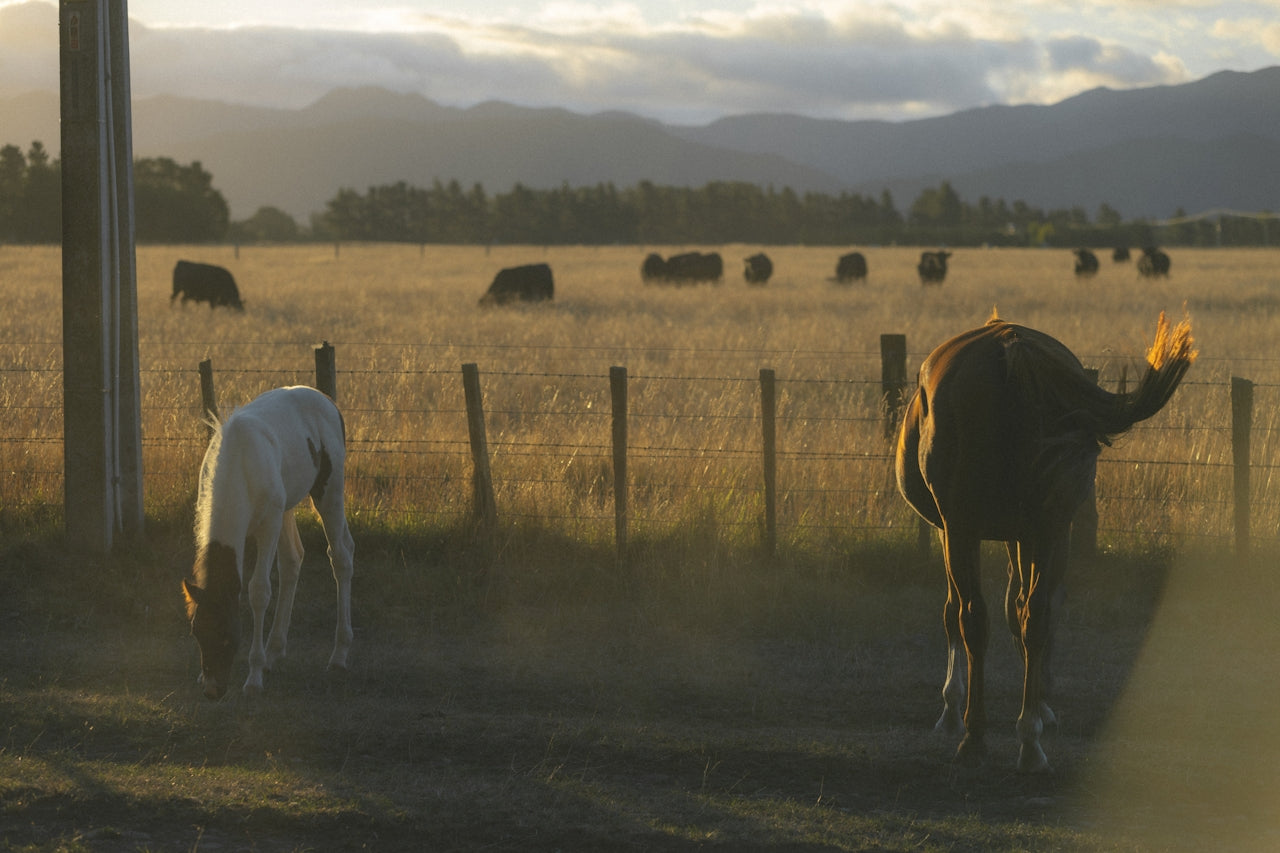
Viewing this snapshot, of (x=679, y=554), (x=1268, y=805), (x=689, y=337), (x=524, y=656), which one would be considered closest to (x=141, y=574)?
(x=524, y=656)

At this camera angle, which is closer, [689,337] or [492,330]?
[689,337]

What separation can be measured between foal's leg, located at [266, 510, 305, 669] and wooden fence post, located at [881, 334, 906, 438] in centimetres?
467

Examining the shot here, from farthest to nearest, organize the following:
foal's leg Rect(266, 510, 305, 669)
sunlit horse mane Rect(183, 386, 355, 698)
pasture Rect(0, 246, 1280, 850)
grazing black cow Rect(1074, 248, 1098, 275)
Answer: grazing black cow Rect(1074, 248, 1098, 275) < foal's leg Rect(266, 510, 305, 669) < sunlit horse mane Rect(183, 386, 355, 698) < pasture Rect(0, 246, 1280, 850)

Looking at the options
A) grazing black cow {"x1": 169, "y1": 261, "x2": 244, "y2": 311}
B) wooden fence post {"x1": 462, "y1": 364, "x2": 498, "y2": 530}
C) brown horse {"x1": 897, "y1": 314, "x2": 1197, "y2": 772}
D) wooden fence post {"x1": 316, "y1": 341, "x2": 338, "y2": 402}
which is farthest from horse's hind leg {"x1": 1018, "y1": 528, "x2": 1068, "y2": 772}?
grazing black cow {"x1": 169, "y1": 261, "x2": 244, "y2": 311}

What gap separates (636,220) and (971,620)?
100291mm

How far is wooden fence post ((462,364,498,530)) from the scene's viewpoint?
8.95 meters

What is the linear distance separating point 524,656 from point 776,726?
175 cm

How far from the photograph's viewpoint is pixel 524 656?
714cm

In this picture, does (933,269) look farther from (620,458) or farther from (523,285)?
(620,458)

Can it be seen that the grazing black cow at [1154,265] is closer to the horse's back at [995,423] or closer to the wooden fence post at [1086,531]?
the wooden fence post at [1086,531]

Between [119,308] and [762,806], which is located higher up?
[119,308]

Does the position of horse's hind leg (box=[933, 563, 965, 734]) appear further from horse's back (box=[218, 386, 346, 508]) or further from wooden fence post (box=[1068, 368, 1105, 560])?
horse's back (box=[218, 386, 346, 508])

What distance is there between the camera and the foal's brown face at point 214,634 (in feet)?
18.9

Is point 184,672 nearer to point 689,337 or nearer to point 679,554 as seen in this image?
point 679,554
